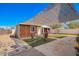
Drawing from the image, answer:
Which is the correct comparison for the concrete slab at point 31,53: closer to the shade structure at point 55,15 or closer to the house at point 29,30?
the house at point 29,30

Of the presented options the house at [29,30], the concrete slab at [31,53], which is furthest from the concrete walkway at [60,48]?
the house at [29,30]

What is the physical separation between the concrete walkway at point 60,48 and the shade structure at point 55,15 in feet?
0.75

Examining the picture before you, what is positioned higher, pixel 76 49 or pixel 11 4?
pixel 11 4

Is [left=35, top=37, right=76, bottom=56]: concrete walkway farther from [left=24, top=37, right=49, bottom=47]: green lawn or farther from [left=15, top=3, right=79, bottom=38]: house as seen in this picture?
[left=15, top=3, right=79, bottom=38]: house

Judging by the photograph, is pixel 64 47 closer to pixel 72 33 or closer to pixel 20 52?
pixel 72 33

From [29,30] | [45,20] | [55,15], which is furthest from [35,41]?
[55,15]

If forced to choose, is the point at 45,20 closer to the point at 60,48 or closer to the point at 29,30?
the point at 29,30

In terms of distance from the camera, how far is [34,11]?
3.64 metres

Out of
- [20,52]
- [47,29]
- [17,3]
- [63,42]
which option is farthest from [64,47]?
[17,3]

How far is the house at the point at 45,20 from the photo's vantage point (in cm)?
366

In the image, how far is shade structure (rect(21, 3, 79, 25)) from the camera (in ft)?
12.0

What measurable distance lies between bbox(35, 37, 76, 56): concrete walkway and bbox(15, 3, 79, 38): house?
0.17 metres

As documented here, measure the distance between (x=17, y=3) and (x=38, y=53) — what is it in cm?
61

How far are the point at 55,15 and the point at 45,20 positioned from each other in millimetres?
133
